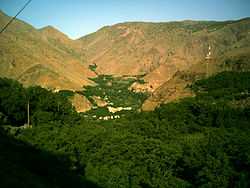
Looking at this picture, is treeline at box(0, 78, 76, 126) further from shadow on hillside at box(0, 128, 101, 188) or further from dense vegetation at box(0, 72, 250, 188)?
shadow on hillside at box(0, 128, 101, 188)

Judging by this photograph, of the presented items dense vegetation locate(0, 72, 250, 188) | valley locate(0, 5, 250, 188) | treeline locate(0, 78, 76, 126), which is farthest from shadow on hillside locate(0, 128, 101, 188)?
treeline locate(0, 78, 76, 126)

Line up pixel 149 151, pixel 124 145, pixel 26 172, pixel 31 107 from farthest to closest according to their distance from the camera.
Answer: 1. pixel 31 107
2. pixel 124 145
3. pixel 149 151
4. pixel 26 172

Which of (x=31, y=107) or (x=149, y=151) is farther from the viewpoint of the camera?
(x=31, y=107)

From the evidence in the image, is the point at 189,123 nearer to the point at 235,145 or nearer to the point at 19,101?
the point at 235,145

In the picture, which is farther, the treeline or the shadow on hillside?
the treeline

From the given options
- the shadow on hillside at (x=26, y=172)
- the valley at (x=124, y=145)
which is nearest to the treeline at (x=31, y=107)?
the valley at (x=124, y=145)

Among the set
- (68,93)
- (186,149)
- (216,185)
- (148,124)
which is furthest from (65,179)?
(68,93)

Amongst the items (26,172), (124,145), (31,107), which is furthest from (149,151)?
(31,107)

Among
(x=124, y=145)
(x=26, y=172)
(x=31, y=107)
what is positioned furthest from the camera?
(x=31, y=107)

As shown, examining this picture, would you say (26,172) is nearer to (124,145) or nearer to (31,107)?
(124,145)

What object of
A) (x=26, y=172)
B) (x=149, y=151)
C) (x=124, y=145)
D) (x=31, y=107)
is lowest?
(x=149, y=151)

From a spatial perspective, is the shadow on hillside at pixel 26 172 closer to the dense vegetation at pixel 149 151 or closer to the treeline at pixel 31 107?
the dense vegetation at pixel 149 151
